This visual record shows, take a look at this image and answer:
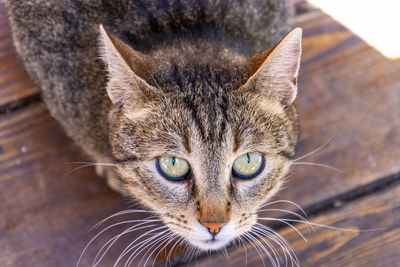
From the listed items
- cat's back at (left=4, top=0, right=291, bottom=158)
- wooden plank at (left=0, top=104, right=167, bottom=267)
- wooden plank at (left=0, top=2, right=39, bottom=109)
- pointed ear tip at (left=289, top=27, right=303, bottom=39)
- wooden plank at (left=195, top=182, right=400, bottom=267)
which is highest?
pointed ear tip at (left=289, top=27, right=303, bottom=39)

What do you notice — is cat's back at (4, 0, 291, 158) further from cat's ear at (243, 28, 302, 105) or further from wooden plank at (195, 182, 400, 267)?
wooden plank at (195, 182, 400, 267)

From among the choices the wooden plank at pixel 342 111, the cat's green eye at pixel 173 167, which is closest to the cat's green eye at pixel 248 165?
the cat's green eye at pixel 173 167

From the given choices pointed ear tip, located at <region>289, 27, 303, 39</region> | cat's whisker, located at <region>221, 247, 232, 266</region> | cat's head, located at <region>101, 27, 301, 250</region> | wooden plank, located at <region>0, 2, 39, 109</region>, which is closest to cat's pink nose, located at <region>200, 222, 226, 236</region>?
cat's head, located at <region>101, 27, 301, 250</region>

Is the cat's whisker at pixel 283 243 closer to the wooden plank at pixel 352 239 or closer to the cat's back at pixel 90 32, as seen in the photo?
the wooden plank at pixel 352 239

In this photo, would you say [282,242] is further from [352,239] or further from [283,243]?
[352,239]

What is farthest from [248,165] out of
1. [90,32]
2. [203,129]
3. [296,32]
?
[90,32]

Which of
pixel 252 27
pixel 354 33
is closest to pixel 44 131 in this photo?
pixel 252 27
